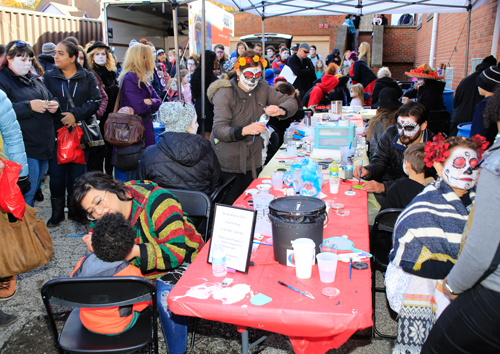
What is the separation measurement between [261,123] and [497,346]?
87.3 inches

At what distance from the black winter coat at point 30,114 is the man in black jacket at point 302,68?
570 cm

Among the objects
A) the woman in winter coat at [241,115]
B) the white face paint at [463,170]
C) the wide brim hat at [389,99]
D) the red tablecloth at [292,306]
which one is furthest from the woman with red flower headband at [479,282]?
the wide brim hat at [389,99]

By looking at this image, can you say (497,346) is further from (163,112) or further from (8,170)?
(8,170)

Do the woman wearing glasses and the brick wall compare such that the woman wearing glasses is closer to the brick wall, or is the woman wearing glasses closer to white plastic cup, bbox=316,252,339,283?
white plastic cup, bbox=316,252,339,283

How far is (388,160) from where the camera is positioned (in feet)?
11.2

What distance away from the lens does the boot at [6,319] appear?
263cm

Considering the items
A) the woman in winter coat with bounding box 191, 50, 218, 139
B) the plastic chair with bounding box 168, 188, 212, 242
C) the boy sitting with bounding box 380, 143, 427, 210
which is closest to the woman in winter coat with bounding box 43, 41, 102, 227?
the woman in winter coat with bounding box 191, 50, 218, 139

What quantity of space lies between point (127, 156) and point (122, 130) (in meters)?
0.29

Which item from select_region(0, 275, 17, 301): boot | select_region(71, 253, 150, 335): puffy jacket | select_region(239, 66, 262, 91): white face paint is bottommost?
select_region(0, 275, 17, 301): boot

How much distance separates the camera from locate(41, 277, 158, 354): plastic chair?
5.16 feet

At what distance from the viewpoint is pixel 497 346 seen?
129 centimetres

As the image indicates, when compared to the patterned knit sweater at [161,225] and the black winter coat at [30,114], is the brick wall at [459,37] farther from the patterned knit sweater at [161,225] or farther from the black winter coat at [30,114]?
the black winter coat at [30,114]

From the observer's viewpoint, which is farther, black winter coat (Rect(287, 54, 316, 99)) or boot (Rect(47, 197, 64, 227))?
black winter coat (Rect(287, 54, 316, 99))

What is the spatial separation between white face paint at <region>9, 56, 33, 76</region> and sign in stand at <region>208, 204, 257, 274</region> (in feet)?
9.19
